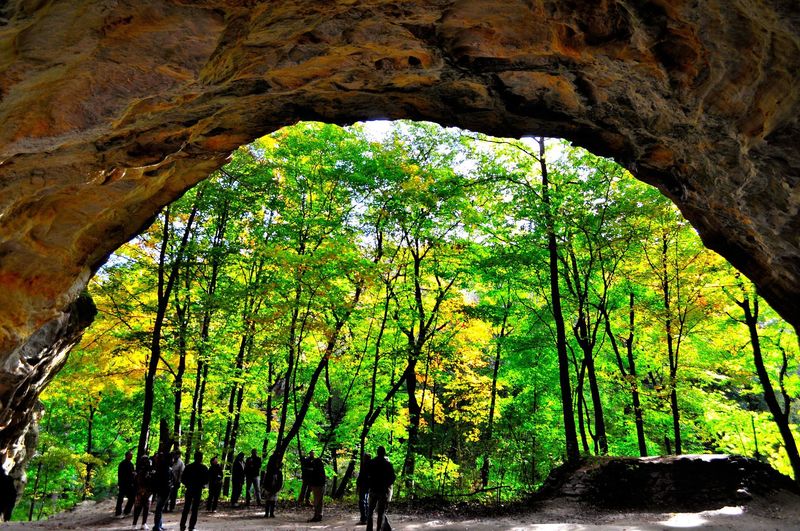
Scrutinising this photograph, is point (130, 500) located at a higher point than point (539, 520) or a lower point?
higher

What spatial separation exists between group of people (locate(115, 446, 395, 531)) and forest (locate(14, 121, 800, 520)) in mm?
1459

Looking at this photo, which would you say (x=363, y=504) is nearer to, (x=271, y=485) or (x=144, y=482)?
(x=271, y=485)

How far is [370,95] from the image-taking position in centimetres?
814

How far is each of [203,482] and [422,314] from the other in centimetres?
1032

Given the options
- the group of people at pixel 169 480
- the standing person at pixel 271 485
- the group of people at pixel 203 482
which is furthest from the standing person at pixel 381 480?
the standing person at pixel 271 485

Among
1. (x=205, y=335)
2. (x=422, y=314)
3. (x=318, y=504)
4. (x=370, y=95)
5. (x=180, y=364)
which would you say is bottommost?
(x=318, y=504)

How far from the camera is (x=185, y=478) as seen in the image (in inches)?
366

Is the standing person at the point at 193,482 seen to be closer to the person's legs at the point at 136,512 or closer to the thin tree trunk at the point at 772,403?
the person's legs at the point at 136,512

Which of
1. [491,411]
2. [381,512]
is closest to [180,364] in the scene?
[381,512]

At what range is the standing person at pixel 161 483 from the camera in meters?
8.98

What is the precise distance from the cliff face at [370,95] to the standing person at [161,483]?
3.18m

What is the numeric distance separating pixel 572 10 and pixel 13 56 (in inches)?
237

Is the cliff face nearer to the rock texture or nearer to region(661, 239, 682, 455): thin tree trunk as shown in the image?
the rock texture

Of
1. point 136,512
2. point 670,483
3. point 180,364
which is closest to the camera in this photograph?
point 136,512
